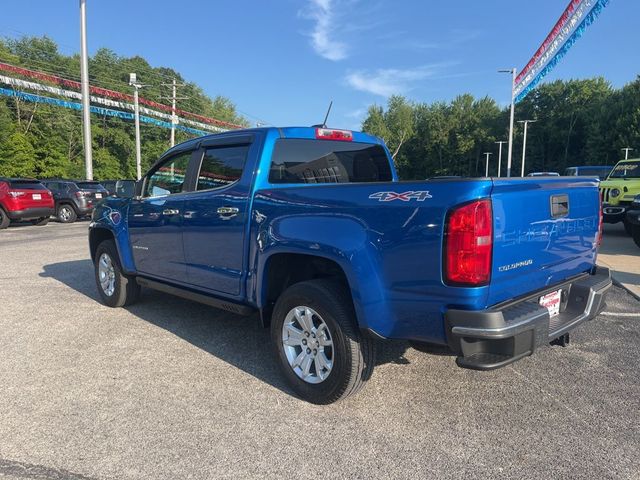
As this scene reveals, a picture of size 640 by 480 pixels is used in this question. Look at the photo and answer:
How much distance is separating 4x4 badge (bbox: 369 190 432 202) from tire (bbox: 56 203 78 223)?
18.3m

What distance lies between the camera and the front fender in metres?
5.37

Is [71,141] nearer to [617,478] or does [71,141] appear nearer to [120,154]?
[120,154]

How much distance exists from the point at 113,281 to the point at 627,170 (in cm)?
1323

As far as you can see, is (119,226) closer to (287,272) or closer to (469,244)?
(287,272)

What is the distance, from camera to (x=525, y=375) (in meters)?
3.72

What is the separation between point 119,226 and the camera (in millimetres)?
5445

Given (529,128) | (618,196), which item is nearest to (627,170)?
(618,196)

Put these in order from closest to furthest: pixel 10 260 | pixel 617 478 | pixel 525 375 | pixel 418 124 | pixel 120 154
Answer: pixel 617 478, pixel 525 375, pixel 10 260, pixel 120 154, pixel 418 124

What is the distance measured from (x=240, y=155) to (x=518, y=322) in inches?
102

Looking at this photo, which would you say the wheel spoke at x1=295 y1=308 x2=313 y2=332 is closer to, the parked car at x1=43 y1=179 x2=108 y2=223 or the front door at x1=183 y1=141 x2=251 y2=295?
the front door at x1=183 y1=141 x2=251 y2=295

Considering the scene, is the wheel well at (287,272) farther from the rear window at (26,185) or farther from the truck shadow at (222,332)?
the rear window at (26,185)

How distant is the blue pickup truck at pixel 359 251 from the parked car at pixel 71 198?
1518cm

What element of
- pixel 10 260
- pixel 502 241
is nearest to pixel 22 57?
pixel 10 260

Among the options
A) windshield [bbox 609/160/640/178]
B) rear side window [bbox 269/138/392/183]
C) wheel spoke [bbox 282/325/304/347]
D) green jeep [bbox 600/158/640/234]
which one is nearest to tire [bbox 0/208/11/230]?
rear side window [bbox 269/138/392/183]
